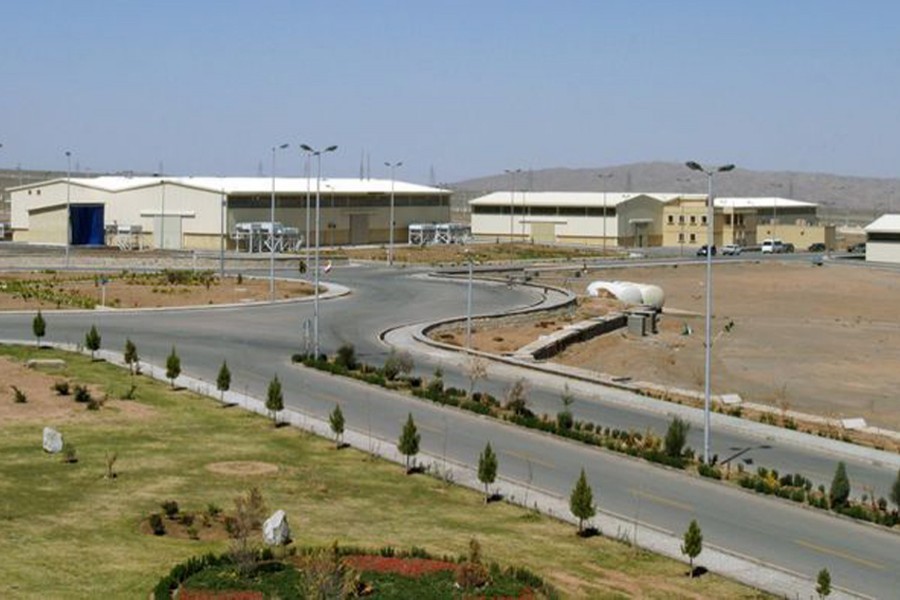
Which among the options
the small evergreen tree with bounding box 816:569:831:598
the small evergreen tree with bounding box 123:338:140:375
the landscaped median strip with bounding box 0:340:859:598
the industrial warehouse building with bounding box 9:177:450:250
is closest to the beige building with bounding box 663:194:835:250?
the industrial warehouse building with bounding box 9:177:450:250

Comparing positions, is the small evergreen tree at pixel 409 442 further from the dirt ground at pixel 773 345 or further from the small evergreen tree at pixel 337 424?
the dirt ground at pixel 773 345

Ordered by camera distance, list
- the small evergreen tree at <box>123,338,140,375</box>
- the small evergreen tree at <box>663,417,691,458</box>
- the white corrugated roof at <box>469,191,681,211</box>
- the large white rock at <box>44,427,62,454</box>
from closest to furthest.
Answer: the large white rock at <box>44,427,62,454</box>
the small evergreen tree at <box>663,417,691,458</box>
the small evergreen tree at <box>123,338,140,375</box>
the white corrugated roof at <box>469,191,681,211</box>

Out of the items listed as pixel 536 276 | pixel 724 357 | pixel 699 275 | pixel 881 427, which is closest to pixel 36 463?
pixel 881 427

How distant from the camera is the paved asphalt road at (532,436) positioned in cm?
2981

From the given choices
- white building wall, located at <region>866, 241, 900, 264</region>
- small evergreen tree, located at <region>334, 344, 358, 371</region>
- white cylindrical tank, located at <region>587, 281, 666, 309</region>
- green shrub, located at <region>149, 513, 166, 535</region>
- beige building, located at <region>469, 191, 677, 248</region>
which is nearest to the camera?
green shrub, located at <region>149, 513, 166, 535</region>

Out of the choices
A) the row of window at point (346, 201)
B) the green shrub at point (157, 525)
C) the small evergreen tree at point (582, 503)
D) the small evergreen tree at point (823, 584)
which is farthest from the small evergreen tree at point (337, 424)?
the row of window at point (346, 201)

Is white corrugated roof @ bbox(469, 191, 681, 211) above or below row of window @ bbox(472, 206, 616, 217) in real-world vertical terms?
above

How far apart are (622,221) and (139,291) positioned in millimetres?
90910

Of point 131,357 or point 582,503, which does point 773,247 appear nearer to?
point 131,357

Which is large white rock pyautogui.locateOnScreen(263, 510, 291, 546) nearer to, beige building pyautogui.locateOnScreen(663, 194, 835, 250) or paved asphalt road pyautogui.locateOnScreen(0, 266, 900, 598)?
paved asphalt road pyautogui.locateOnScreen(0, 266, 900, 598)

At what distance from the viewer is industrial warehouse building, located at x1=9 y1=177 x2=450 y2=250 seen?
131m

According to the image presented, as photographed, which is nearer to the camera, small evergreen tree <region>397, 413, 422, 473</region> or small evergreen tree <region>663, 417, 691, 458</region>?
small evergreen tree <region>397, 413, 422, 473</region>

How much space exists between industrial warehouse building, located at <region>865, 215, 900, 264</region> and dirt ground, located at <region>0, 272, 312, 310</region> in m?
77.7

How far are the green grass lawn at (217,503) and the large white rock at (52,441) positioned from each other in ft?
0.91
